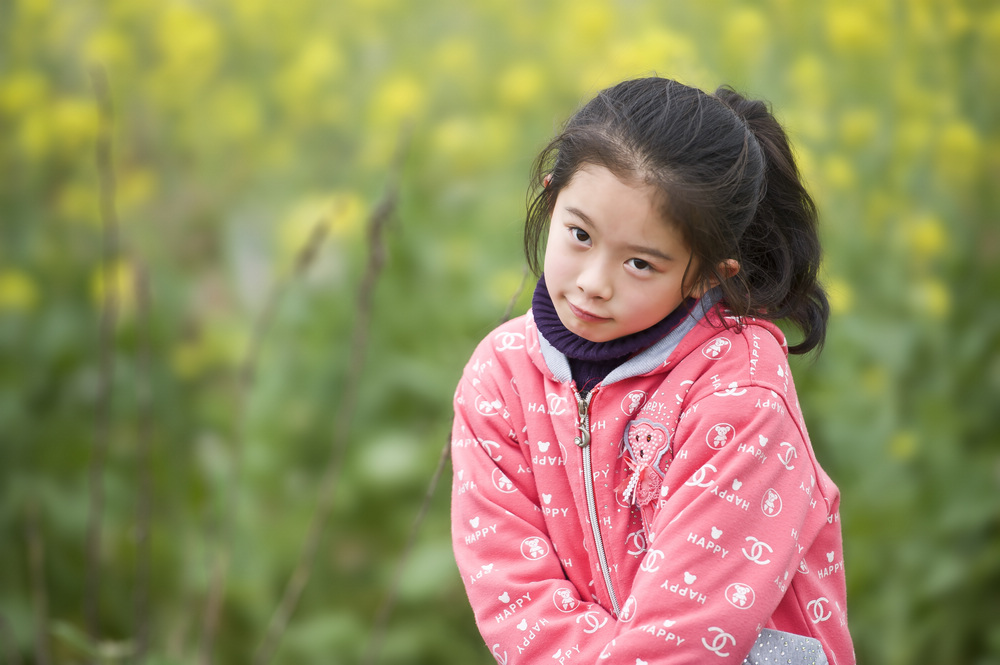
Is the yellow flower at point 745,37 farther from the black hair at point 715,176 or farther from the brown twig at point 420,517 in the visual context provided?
the black hair at point 715,176

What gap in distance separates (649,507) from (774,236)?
12.4 inches

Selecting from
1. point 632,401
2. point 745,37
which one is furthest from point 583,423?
point 745,37

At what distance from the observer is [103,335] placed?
151 cm

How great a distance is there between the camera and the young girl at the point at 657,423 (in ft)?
2.90

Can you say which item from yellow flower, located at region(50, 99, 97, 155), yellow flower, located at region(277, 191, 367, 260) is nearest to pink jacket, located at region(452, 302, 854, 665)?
yellow flower, located at region(277, 191, 367, 260)

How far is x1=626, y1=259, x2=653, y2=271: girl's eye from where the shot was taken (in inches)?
35.7

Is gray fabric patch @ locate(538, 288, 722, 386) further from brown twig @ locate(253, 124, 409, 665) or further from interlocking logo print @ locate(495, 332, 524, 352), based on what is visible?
brown twig @ locate(253, 124, 409, 665)

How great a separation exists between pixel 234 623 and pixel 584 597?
110cm

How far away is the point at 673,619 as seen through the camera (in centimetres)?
87

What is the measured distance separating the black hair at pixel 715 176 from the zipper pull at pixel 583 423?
16 centimetres

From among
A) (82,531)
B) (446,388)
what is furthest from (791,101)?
(82,531)

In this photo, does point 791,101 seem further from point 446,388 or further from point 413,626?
point 413,626

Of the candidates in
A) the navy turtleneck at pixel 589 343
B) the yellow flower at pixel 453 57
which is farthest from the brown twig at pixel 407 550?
the yellow flower at pixel 453 57

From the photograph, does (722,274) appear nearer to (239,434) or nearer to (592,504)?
(592,504)
